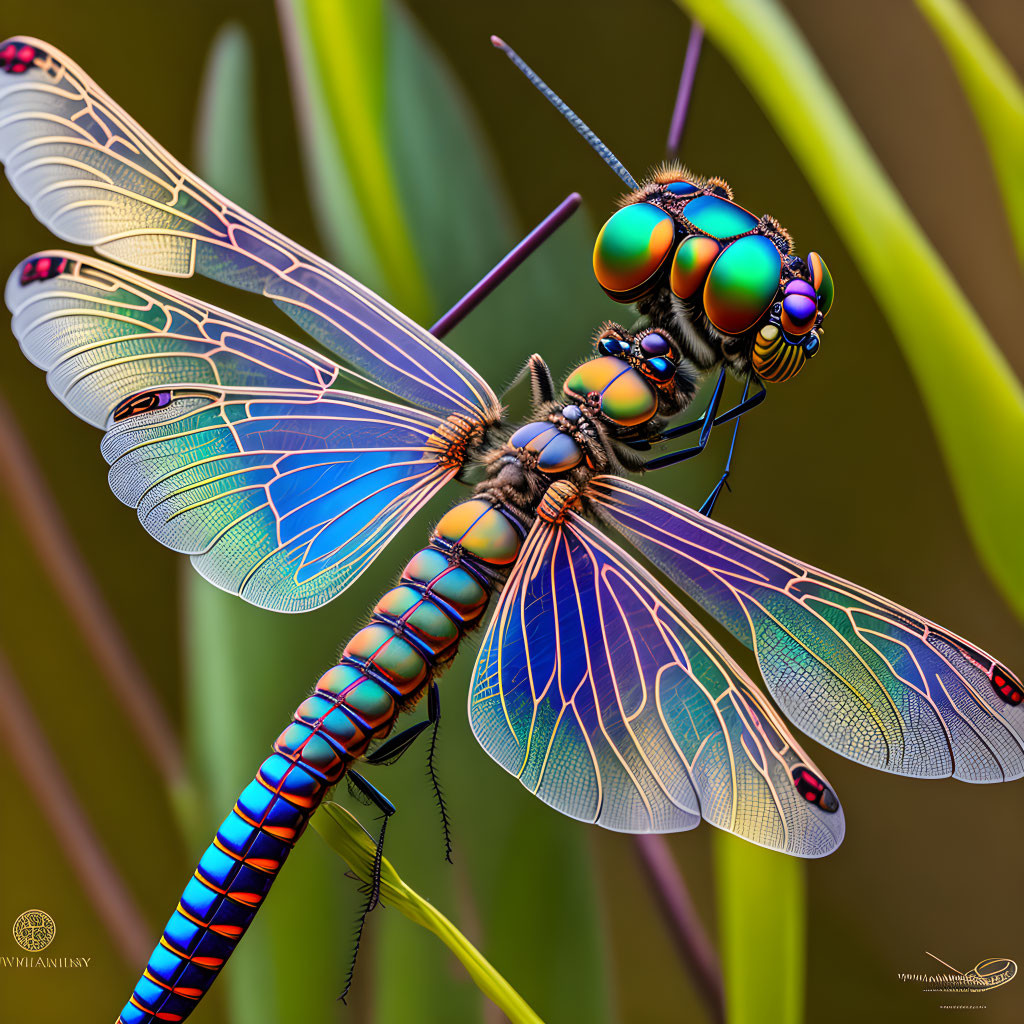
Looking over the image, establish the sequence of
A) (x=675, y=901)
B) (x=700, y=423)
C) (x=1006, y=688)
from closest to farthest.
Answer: (x=1006, y=688) → (x=700, y=423) → (x=675, y=901)

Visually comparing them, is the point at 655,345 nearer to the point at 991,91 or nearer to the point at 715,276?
the point at 715,276

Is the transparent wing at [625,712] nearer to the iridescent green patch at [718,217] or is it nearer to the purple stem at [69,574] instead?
the iridescent green patch at [718,217]

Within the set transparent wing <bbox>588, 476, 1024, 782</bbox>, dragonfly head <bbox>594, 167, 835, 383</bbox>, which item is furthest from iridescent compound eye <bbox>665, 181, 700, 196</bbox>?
transparent wing <bbox>588, 476, 1024, 782</bbox>

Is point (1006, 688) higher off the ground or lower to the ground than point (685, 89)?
lower

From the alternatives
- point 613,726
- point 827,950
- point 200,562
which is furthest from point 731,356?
point 827,950

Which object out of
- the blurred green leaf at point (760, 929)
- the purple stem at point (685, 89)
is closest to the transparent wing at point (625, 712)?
the blurred green leaf at point (760, 929)

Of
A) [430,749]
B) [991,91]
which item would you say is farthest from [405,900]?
[991,91]
